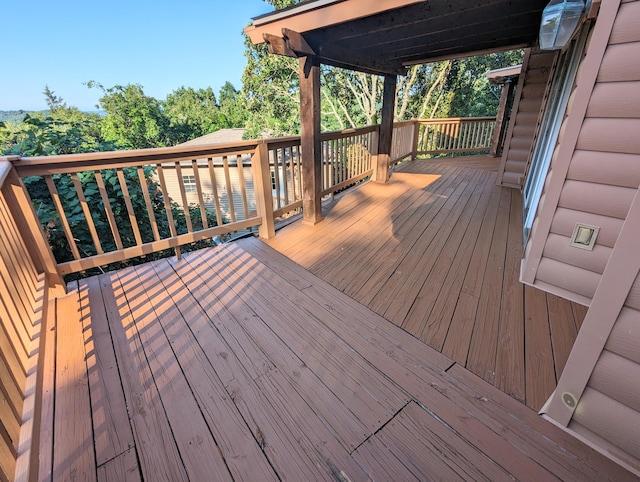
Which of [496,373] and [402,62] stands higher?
[402,62]

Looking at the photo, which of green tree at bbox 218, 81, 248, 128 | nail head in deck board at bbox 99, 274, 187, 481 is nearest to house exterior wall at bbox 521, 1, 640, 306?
nail head in deck board at bbox 99, 274, 187, 481

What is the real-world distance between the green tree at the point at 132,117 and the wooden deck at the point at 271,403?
27371mm

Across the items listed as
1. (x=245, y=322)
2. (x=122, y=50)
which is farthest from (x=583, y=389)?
(x=122, y=50)

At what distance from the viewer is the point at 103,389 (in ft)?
4.58

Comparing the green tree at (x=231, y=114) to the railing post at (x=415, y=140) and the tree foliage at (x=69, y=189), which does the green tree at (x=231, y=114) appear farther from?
the tree foliage at (x=69, y=189)

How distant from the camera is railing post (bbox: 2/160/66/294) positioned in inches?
67.5

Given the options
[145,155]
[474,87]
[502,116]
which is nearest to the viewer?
[145,155]

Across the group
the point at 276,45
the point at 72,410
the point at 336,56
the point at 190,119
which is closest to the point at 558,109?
the point at 336,56

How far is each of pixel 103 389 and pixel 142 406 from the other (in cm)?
26

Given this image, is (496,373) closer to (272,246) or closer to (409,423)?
(409,423)

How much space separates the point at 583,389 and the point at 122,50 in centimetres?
6395

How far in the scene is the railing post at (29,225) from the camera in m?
1.71

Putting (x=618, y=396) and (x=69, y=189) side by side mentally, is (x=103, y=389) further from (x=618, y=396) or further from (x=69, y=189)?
(x=69, y=189)

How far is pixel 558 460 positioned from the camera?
1.10 meters
